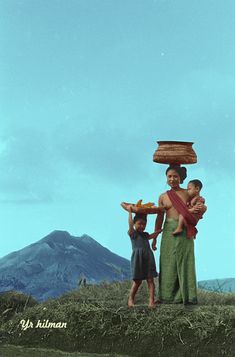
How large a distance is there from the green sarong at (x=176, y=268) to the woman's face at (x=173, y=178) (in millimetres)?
482

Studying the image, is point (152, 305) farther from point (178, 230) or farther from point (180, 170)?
point (180, 170)

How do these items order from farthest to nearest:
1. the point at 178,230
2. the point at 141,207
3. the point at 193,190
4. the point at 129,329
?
1. the point at 193,190
2. the point at 178,230
3. the point at 141,207
4. the point at 129,329

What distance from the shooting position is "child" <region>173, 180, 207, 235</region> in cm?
972

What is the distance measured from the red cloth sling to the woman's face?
0.44 ft

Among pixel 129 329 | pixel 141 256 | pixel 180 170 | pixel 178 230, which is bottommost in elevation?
pixel 129 329

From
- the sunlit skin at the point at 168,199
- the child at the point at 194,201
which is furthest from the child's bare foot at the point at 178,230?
the sunlit skin at the point at 168,199

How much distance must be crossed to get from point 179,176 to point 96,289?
2.64m

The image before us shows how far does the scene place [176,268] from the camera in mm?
9898

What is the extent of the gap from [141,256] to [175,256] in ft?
1.72

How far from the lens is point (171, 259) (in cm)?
991

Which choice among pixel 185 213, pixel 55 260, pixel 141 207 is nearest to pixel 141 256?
pixel 141 207

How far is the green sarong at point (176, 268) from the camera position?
9.80m

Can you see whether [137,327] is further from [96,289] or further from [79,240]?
[79,240]

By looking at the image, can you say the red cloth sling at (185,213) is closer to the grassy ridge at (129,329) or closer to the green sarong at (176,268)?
the green sarong at (176,268)
